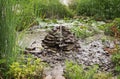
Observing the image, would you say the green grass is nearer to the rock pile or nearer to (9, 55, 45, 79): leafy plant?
(9, 55, 45, 79): leafy plant

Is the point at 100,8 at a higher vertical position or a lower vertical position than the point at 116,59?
higher

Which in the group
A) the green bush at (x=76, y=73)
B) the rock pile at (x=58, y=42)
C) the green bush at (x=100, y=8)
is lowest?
the green bush at (x=76, y=73)

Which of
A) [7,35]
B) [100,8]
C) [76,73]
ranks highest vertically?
[100,8]

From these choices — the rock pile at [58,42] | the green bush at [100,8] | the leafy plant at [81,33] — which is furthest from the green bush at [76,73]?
the green bush at [100,8]

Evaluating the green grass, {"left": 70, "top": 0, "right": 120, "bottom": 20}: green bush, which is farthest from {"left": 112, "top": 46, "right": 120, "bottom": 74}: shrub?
{"left": 70, "top": 0, "right": 120, "bottom": 20}: green bush

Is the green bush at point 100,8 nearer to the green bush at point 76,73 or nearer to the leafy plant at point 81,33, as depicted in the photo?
the leafy plant at point 81,33

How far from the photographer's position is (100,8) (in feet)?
38.2

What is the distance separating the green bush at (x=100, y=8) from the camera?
11469mm

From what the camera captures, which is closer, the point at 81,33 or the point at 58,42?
the point at 58,42

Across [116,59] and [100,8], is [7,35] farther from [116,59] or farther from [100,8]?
[100,8]

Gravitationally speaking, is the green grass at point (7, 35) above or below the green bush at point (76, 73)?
above

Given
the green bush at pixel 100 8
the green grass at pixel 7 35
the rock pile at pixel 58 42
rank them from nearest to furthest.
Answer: the green grass at pixel 7 35 → the rock pile at pixel 58 42 → the green bush at pixel 100 8

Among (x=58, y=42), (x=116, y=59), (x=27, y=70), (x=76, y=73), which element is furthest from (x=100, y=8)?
(x=27, y=70)

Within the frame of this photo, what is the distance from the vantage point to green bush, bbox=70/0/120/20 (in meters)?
11.5
